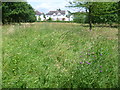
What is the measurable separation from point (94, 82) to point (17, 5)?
26.3 meters

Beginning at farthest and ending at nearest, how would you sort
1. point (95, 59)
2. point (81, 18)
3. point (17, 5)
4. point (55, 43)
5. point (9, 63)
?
point (17, 5) → point (81, 18) → point (55, 43) → point (9, 63) → point (95, 59)

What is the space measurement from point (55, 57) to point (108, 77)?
197 cm

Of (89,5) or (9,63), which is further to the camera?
(89,5)

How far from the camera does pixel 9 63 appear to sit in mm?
3916

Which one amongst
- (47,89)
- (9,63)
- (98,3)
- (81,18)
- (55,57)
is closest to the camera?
(47,89)

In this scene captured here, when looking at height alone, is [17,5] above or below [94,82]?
above

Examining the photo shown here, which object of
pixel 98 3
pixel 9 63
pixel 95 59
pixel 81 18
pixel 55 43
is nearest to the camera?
pixel 95 59

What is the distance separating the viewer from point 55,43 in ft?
19.1

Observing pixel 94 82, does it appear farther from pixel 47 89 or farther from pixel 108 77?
pixel 47 89

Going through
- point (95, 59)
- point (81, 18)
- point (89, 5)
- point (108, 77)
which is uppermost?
point (89, 5)

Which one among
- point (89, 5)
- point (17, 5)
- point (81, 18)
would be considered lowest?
point (81, 18)

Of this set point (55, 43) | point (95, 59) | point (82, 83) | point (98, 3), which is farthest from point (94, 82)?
point (98, 3)

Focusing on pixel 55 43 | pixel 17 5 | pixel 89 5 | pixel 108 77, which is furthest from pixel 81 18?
pixel 17 5

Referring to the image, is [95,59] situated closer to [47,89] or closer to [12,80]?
[47,89]
